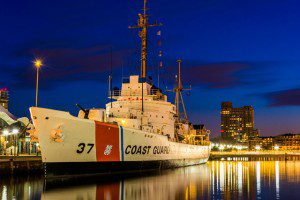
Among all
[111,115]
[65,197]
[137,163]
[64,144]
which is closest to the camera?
[65,197]

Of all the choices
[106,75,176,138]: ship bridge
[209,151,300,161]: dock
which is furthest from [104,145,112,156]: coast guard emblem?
[209,151,300,161]: dock

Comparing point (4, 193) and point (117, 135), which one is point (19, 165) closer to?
point (117, 135)

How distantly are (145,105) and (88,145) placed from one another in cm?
1523

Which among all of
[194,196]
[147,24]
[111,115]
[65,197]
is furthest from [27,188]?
[147,24]

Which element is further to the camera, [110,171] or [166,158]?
[166,158]

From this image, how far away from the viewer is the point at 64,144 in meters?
28.2

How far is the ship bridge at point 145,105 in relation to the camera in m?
41.3

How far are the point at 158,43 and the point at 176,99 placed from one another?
16.4m

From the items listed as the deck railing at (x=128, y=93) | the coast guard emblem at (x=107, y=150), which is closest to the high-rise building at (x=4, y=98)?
the deck railing at (x=128, y=93)

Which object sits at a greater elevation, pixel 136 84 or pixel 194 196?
A: pixel 136 84

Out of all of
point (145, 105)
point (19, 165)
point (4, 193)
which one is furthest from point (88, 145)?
point (145, 105)

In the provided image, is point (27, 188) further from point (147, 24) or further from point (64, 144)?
point (147, 24)

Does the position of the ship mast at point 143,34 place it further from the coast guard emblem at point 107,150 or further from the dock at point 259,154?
the dock at point 259,154

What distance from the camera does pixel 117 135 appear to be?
32062 millimetres
